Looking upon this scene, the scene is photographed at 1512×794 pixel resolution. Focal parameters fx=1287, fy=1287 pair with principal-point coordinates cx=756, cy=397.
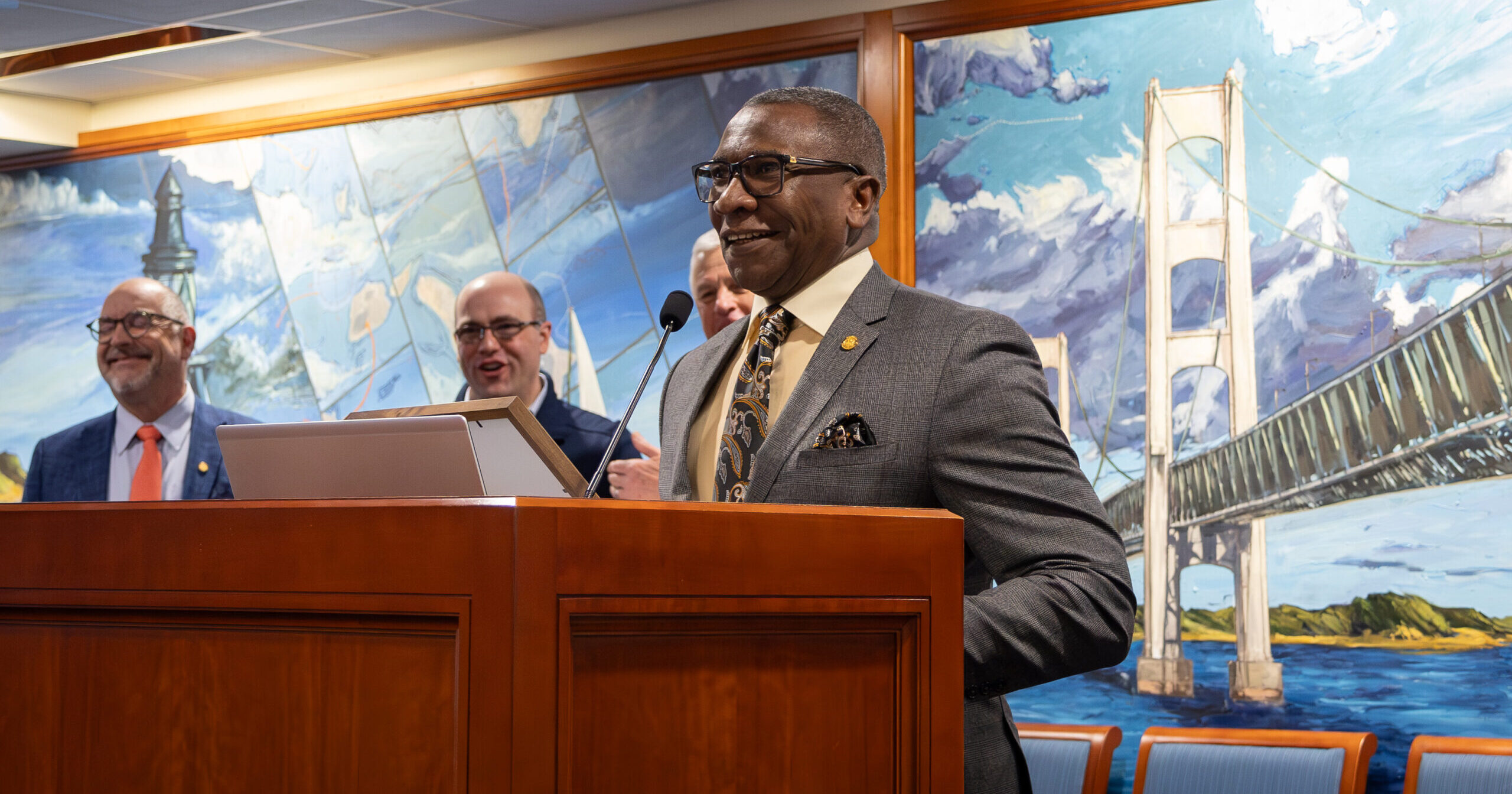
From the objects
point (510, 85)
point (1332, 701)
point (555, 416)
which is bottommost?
point (1332, 701)

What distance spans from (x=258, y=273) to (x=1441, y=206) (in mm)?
4082

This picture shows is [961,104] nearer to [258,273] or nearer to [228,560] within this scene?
[258,273]

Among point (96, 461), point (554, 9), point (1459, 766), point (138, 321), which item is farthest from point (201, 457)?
point (1459, 766)

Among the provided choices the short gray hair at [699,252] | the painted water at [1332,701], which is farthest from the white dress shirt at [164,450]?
the painted water at [1332,701]

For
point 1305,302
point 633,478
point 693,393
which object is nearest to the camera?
point 693,393

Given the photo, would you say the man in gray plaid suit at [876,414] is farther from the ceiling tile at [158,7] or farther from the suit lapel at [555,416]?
the ceiling tile at [158,7]

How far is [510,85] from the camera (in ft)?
15.1

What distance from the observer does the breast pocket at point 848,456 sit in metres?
1.49

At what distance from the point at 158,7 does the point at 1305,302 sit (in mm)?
3782

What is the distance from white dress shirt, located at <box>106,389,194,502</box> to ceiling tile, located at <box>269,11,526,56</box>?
1.38 m

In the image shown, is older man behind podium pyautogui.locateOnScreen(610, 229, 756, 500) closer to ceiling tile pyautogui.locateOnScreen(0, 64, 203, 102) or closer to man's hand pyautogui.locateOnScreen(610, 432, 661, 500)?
man's hand pyautogui.locateOnScreen(610, 432, 661, 500)

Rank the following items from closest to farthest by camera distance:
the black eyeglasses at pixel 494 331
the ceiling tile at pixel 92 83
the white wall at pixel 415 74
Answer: the white wall at pixel 415 74, the black eyeglasses at pixel 494 331, the ceiling tile at pixel 92 83

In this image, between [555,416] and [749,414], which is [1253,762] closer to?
[749,414]

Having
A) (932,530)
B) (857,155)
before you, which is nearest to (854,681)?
(932,530)
